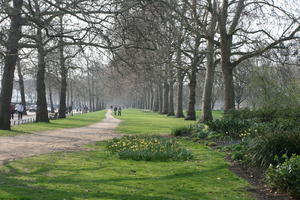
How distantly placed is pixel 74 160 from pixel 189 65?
23.3m

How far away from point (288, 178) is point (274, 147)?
243cm

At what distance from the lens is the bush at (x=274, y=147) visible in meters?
9.52

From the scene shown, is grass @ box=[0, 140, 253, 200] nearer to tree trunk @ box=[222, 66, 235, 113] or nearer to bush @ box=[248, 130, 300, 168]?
bush @ box=[248, 130, 300, 168]

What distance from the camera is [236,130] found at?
16234mm

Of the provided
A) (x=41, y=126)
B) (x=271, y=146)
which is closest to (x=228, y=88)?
(x=41, y=126)

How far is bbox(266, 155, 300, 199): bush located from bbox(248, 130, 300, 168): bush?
1729 mm

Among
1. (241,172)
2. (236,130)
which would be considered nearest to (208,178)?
(241,172)

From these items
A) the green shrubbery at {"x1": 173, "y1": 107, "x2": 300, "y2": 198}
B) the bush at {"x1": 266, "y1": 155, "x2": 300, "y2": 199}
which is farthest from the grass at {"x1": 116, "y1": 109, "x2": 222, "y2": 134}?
the bush at {"x1": 266, "y1": 155, "x2": 300, "y2": 199}

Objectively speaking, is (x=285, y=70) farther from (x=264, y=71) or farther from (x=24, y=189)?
(x=24, y=189)

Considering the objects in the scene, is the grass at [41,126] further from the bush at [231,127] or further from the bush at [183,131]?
the bush at [231,127]

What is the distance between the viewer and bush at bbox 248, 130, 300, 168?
9.52 meters

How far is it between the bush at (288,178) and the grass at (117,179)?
0.63 meters

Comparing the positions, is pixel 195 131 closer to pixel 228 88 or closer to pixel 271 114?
pixel 271 114

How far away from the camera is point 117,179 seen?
28.3 feet
